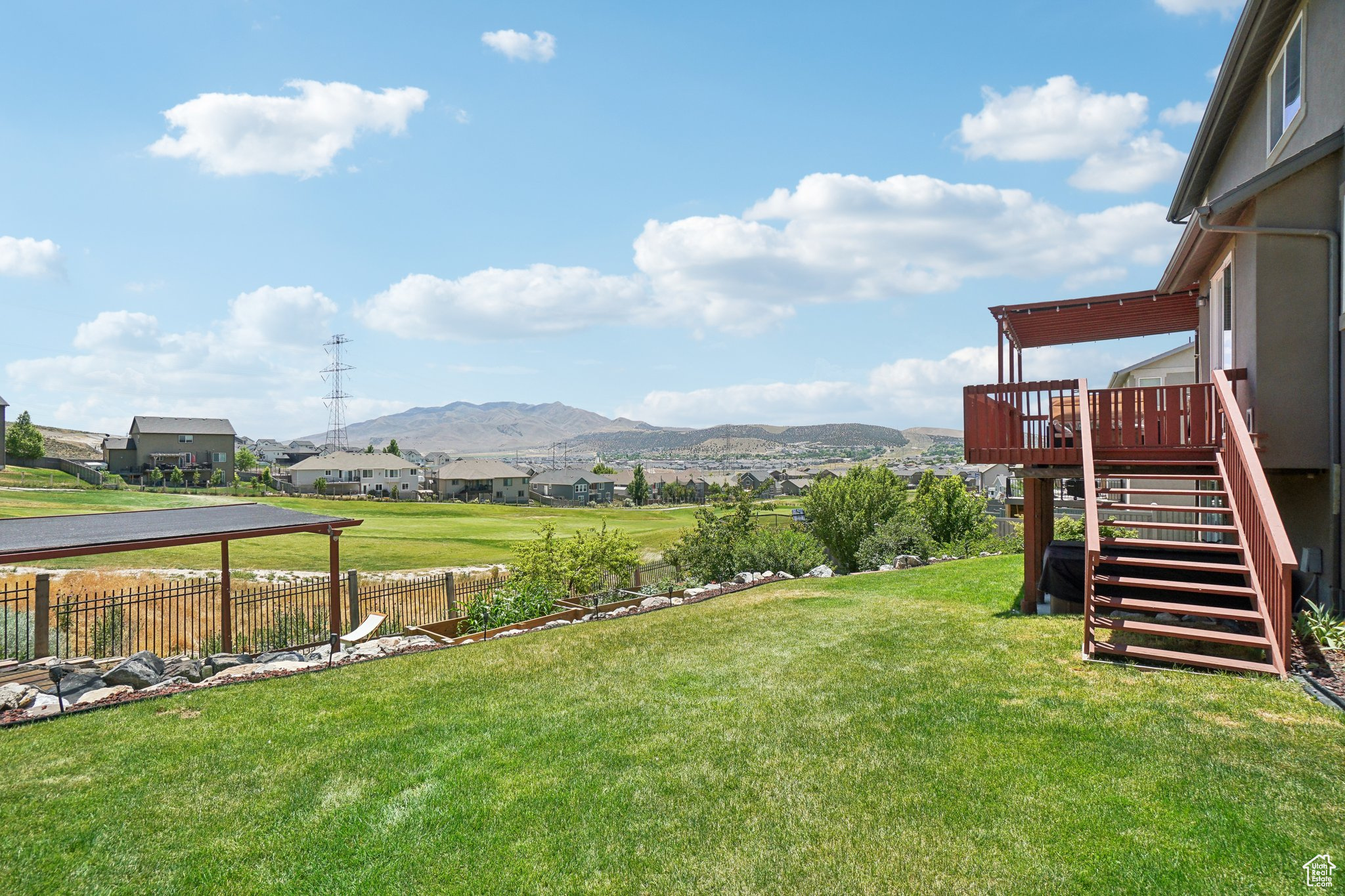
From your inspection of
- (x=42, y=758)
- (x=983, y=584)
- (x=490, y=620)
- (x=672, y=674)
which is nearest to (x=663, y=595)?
(x=490, y=620)

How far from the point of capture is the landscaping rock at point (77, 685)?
8091mm

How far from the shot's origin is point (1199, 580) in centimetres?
845

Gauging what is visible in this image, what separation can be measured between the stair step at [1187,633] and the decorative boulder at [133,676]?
1088 cm

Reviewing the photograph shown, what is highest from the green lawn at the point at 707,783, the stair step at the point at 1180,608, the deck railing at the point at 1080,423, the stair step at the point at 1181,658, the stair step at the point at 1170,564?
the deck railing at the point at 1080,423

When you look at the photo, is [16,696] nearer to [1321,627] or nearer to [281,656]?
[281,656]

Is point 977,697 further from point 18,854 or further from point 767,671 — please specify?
point 18,854

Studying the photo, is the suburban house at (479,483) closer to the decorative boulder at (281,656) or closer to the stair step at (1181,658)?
the decorative boulder at (281,656)

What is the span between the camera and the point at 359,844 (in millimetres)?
4434

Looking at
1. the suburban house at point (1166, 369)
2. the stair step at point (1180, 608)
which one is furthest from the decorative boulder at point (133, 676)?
the suburban house at point (1166, 369)

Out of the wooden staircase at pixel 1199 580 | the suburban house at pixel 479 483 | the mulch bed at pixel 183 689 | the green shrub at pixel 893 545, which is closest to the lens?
the wooden staircase at pixel 1199 580

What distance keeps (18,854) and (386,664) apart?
466 centimetres

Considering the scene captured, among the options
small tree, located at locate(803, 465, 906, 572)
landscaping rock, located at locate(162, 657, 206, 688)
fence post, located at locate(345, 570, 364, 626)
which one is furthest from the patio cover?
small tree, located at locate(803, 465, 906, 572)

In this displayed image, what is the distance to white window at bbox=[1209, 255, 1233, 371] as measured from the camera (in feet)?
33.3

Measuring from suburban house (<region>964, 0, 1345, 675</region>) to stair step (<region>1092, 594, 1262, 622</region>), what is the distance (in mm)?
26
